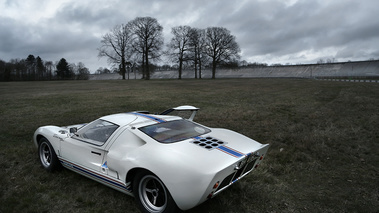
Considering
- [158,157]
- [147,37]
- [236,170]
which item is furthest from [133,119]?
[147,37]

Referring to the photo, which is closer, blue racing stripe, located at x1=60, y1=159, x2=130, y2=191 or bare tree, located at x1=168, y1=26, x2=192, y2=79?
blue racing stripe, located at x1=60, y1=159, x2=130, y2=191

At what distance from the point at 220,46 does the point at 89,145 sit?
51.3m

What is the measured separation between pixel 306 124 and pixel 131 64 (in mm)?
46210

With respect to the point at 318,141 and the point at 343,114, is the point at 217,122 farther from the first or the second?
the point at 343,114

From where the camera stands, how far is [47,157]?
471 cm

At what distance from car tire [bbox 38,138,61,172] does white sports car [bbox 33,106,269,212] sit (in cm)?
2

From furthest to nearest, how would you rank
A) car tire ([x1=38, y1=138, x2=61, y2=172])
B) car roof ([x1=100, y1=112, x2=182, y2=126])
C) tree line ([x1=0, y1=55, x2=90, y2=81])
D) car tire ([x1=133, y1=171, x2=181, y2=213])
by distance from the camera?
tree line ([x1=0, y1=55, x2=90, y2=81])
car tire ([x1=38, y1=138, x2=61, y2=172])
car roof ([x1=100, y1=112, x2=182, y2=126])
car tire ([x1=133, y1=171, x2=181, y2=213])

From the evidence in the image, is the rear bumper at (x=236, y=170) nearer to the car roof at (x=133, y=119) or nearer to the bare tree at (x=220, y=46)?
the car roof at (x=133, y=119)

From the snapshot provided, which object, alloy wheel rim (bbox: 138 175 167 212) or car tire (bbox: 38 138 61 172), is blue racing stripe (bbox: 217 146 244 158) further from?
car tire (bbox: 38 138 61 172)

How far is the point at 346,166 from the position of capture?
15.7ft

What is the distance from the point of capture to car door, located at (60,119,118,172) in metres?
3.59

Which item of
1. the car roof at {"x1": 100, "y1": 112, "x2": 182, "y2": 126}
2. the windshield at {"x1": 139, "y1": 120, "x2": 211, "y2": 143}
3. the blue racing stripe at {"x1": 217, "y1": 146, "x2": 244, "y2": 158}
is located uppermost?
the car roof at {"x1": 100, "y1": 112, "x2": 182, "y2": 126}

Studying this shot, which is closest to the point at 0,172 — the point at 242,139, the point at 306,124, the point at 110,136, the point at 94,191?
the point at 94,191

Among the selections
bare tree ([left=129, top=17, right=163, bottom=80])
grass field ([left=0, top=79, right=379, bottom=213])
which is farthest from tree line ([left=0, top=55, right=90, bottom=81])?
grass field ([left=0, top=79, right=379, bottom=213])
